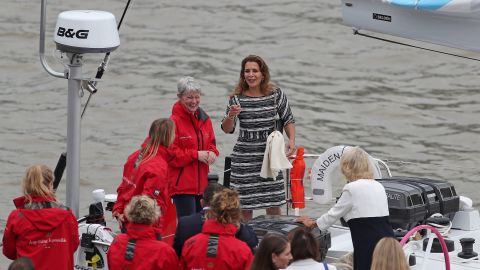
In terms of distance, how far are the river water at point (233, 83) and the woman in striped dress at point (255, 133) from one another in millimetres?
5023

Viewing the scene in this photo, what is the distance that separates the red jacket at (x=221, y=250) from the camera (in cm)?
636

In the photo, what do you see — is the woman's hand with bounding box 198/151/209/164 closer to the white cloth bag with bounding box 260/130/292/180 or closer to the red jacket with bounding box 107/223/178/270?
the white cloth bag with bounding box 260/130/292/180

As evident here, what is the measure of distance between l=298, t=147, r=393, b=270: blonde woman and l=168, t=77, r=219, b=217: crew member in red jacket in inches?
55.6

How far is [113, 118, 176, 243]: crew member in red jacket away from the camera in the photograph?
23.7 ft

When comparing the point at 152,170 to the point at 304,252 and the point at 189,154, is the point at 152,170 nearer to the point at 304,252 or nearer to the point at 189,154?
the point at 189,154

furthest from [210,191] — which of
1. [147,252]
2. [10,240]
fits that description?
[10,240]

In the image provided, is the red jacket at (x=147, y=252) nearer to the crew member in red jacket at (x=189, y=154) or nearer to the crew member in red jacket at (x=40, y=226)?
the crew member in red jacket at (x=40, y=226)

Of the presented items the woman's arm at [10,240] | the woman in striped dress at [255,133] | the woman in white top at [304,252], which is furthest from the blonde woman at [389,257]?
the woman in striped dress at [255,133]

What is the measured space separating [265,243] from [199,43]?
1287 cm

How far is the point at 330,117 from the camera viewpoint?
639 inches

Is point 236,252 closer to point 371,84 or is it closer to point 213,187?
point 213,187

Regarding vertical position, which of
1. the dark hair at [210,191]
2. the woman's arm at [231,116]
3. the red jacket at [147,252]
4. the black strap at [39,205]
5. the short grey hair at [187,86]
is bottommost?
the red jacket at [147,252]

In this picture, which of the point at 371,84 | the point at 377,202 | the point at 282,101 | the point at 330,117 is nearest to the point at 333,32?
the point at 371,84

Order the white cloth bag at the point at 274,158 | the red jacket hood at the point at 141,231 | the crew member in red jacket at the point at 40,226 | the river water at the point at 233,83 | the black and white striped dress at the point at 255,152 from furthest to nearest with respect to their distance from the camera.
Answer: the river water at the point at 233,83 < the black and white striped dress at the point at 255,152 < the white cloth bag at the point at 274,158 < the crew member in red jacket at the point at 40,226 < the red jacket hood at the point at 141,231
